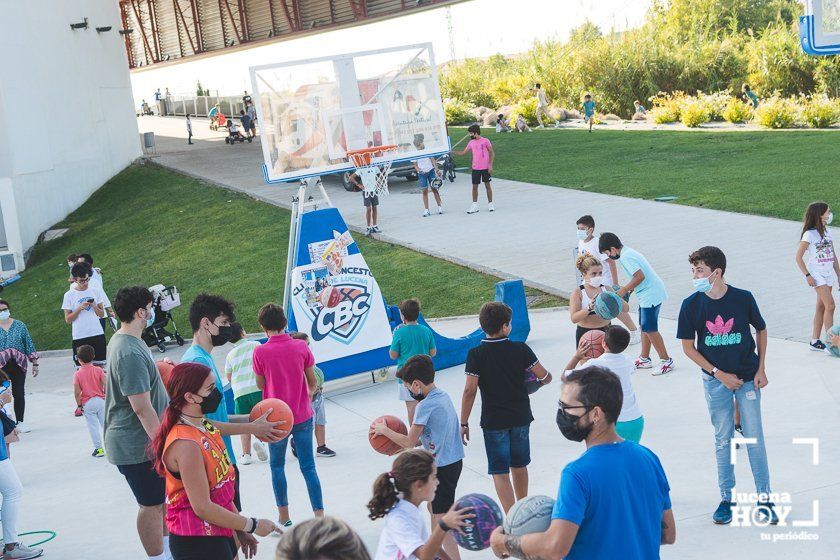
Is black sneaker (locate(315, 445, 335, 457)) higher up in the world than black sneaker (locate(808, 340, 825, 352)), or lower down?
lower down

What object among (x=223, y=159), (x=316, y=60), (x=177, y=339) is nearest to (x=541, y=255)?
(x=316, y=60)

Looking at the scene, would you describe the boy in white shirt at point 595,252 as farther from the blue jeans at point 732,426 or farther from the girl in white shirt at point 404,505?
the girl in white shirt at point 404,505

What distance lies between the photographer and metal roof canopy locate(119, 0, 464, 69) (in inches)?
1481

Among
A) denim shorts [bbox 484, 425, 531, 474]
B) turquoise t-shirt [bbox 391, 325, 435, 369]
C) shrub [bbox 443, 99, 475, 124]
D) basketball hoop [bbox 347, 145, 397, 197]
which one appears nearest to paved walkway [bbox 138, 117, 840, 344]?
basketball hoop [bbox 347, 145, 397, 197]

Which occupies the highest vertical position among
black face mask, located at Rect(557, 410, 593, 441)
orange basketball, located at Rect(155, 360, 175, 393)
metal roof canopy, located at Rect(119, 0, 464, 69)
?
metal roof canopy, located at Rect(119, 0, 464, 69)

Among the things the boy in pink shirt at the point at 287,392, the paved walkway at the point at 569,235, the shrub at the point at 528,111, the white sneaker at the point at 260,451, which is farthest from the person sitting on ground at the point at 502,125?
the boy in pink shirt at the point at 287,392

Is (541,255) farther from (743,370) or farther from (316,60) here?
(743,370)

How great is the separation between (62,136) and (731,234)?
21309mm

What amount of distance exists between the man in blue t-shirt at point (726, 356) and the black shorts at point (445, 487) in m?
1.86

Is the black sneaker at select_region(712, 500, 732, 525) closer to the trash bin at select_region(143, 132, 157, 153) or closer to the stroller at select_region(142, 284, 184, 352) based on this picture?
the stroller at select_region(142, 284, 184, 352)

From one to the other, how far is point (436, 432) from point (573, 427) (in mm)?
2291

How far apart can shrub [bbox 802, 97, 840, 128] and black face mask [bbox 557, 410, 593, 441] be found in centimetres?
2824

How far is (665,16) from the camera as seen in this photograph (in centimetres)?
4625

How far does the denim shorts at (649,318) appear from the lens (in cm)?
1038
